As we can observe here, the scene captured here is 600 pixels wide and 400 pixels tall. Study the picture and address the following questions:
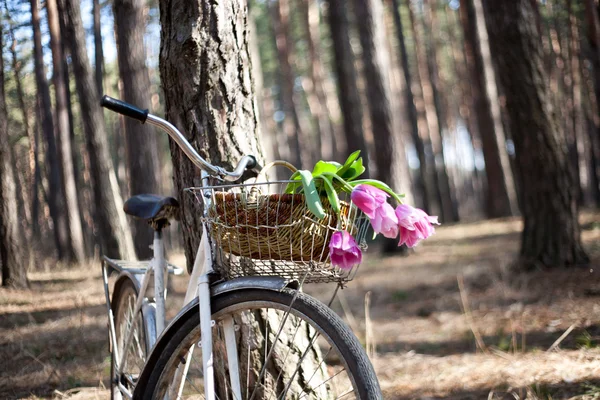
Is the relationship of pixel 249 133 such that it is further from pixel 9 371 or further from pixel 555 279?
pixel 555 279

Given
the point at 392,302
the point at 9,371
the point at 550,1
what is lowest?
the point at 392,302

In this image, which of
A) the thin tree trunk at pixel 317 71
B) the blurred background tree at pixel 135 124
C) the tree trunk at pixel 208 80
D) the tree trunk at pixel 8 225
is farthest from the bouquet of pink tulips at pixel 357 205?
the thin tree trunk at pixel 317 71

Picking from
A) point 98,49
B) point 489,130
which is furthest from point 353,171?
point 489,130

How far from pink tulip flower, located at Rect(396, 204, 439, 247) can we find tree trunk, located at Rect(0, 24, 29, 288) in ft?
9.88

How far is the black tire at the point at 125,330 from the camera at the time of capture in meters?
2.75

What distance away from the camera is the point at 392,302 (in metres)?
6.47

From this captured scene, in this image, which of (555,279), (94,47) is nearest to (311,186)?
(555,279)

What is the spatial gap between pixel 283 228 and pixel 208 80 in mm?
1066

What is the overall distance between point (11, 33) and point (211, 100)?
214 centimetres

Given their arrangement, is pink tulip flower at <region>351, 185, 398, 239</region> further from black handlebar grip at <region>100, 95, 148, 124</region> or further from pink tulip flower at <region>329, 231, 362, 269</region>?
black handlebar grip at <region>100, 95, 148, 124</region>

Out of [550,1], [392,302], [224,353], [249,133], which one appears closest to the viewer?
[224,353]

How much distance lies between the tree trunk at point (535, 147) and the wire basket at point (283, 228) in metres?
4.38

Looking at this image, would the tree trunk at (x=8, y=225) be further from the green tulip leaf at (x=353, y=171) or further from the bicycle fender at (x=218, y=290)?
the green tulip leaf at (x=353, y=171)

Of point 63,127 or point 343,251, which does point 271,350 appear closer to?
point 343,251
